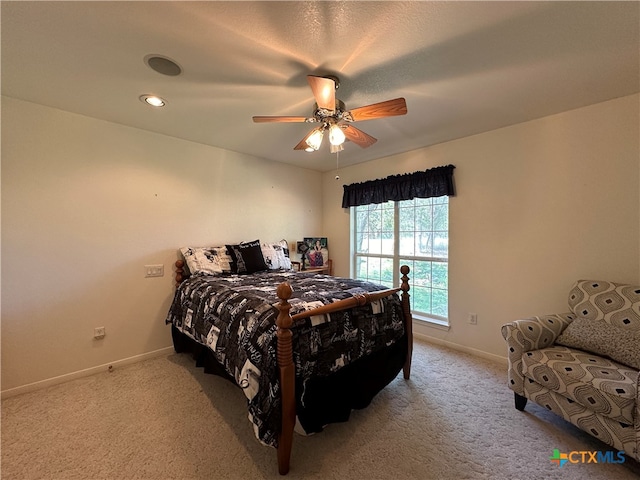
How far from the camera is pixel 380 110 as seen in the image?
1735 mm

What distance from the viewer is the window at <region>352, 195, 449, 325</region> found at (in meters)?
3.30

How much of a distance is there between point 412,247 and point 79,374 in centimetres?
383

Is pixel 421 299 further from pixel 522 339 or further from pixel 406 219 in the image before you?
pixel 522 339

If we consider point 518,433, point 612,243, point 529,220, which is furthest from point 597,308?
point 518,433

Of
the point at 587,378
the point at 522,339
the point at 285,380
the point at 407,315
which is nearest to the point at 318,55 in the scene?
the point at 285,380

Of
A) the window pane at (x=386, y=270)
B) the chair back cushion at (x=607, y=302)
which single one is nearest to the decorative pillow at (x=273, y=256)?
the window pane at (x=386, y=270)

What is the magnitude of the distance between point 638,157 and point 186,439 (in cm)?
386

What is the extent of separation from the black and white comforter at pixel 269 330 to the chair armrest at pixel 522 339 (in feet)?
2.57

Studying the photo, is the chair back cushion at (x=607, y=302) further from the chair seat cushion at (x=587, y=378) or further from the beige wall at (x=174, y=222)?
the chair seat cushion at (x=587, y=378)

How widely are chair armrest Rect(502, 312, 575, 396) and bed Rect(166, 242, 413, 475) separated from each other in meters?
0.74

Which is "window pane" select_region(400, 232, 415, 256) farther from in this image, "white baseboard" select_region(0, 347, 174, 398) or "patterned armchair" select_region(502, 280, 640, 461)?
"white baseboard" select_region(0, 347, 174, 398)

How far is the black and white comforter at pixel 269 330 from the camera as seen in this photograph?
1440mm

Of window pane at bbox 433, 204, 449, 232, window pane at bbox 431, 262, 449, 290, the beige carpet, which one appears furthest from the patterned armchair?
window pane at bbox 433, 204, 449, 232

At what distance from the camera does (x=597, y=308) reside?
1993mm
